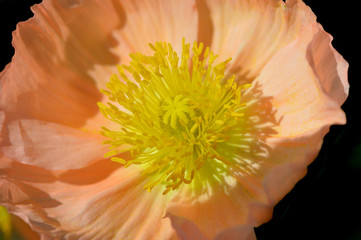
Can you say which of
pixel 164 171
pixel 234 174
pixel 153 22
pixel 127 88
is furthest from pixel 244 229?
pixel 153 22

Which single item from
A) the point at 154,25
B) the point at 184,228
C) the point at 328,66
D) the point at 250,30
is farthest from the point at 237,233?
the point at 154,25

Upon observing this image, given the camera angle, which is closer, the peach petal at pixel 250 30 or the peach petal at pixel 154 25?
the peach petal at pixel 250 30

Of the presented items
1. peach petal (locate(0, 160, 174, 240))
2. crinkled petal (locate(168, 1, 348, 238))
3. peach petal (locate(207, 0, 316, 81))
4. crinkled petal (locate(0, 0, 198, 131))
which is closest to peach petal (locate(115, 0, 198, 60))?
crinkled petal (locate(0, 0, 198, 131))

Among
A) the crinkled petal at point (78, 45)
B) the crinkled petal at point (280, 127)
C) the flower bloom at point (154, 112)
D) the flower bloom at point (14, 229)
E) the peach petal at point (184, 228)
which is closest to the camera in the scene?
the crinkled petal at point (280, 127)

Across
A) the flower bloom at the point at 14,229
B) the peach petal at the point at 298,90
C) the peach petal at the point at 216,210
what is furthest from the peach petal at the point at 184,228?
the flower bloom at the point at 14,229

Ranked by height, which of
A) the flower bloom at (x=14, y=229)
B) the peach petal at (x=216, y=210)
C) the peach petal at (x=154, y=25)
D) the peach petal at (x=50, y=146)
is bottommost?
the peach petal at (x=216, y=210)

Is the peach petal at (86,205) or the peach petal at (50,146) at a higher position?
the peach petal at (50,146)

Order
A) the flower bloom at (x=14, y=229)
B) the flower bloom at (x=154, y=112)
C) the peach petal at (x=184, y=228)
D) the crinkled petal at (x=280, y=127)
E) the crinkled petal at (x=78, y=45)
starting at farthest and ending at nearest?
the crinkled petal at (x=78, y=45) < the flower bloom at (x=14, y=229) < the flower bloom at (x=154, y=112) < the peach petal at (x=184, y=228) < the crinkled petal at (x=280, y=127)

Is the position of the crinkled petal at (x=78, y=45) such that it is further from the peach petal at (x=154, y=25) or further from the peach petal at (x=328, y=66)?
the peach petal at (x=328, y=66)

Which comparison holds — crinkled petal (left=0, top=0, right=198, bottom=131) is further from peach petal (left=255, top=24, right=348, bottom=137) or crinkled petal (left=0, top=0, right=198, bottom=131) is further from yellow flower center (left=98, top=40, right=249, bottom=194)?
peach petal (left=255, top=24, right=348, bottom=137)
